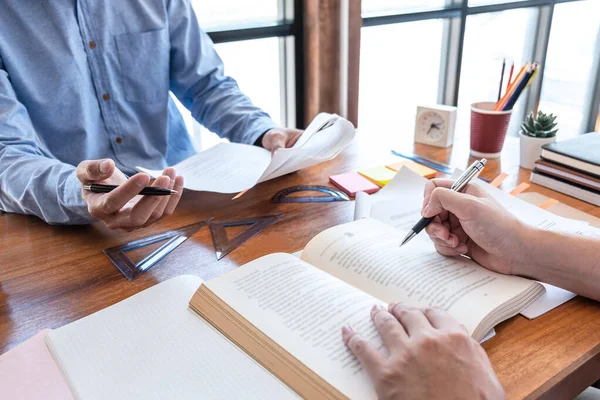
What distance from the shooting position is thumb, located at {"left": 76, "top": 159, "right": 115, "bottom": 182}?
81cm

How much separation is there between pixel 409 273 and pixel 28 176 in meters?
0.73

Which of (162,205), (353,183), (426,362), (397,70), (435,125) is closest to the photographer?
(426,362)

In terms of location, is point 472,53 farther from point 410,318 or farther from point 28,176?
point 410,318

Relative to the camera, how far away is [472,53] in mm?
2896

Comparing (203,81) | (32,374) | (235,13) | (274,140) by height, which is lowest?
(32,374)

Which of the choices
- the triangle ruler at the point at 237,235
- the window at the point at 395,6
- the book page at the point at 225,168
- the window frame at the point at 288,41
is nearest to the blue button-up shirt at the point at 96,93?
the book page at the point at 225,168

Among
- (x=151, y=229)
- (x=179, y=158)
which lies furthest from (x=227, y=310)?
(x=179, y=158)

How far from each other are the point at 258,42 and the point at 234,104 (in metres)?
0.78

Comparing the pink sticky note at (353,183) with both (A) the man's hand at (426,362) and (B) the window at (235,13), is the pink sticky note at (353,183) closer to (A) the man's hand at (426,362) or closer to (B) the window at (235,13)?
(A) the man's hand at (426,362)

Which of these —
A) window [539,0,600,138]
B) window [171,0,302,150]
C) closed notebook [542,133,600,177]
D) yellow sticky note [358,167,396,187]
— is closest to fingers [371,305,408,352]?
yellow sticky note [358,167,396,187]

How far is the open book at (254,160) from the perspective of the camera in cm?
100

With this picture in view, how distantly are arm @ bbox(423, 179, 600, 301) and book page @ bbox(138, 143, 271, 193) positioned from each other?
0.41 m

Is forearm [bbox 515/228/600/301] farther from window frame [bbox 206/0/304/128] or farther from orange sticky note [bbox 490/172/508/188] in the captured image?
window frame [bbox 206/0/304/128]

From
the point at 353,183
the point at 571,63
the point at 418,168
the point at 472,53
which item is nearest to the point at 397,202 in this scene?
the point at 353,183
